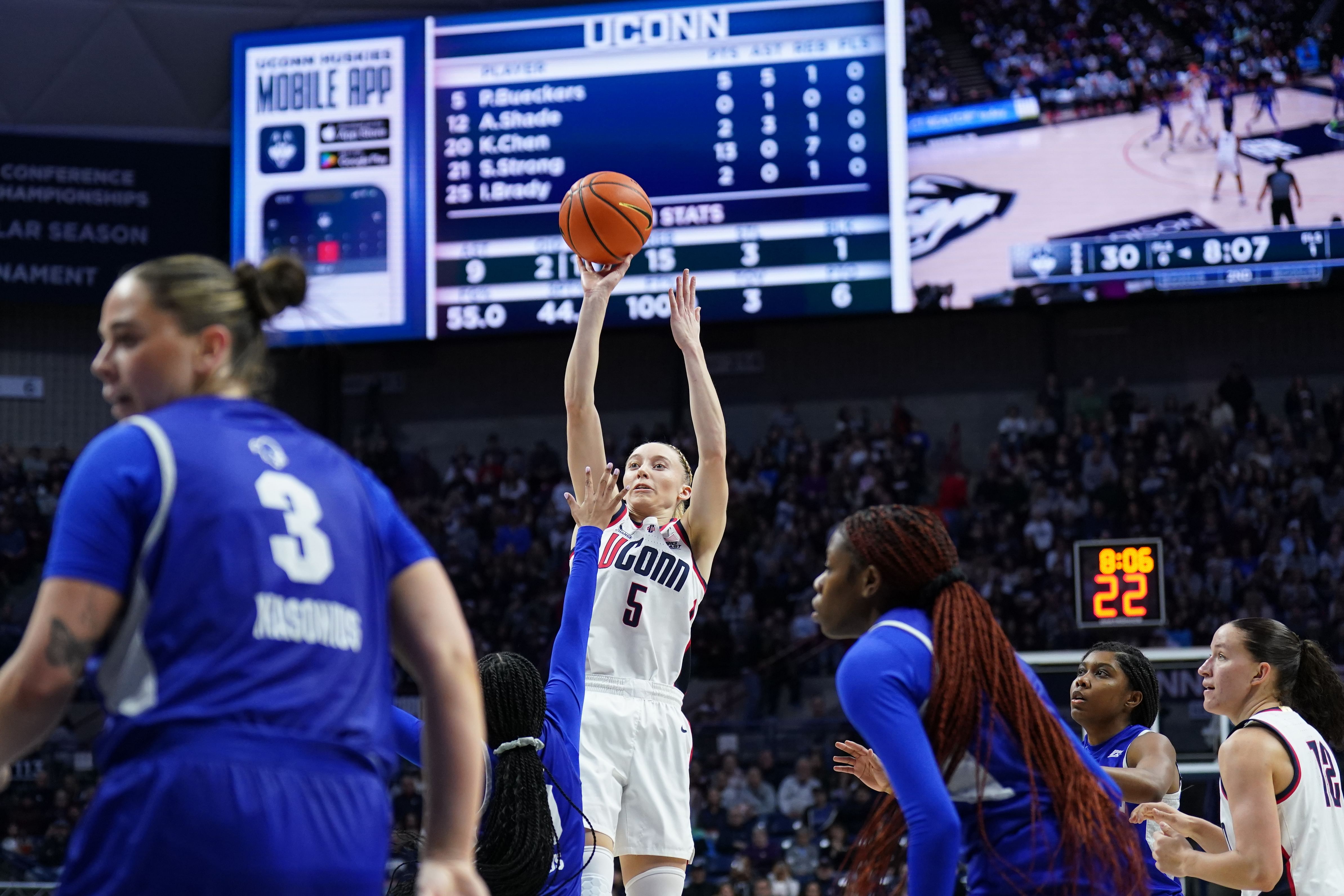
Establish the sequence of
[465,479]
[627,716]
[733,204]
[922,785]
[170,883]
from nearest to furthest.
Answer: [170,883], [922,785], [627,716], [733,204], [465,479]

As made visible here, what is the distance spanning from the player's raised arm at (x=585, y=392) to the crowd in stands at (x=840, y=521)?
727 cm

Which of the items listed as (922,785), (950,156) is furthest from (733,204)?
(922,785)

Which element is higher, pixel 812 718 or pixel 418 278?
pixel 418 278

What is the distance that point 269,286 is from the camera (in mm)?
2109

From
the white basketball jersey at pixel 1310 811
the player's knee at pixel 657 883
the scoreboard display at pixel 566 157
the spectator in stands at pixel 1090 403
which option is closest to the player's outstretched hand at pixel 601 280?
the player's knee at pixel 657 883

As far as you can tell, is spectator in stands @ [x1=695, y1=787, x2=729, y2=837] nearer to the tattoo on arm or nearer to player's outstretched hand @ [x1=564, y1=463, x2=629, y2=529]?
player's outstretched hand @ [x1=564, y1=463, x2=629, y2=529]

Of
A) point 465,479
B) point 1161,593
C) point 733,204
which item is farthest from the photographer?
point 465,479

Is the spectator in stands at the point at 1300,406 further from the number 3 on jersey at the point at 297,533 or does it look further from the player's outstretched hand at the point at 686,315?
the number 3 on jersey at the point at 297,533

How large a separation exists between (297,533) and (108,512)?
24cm

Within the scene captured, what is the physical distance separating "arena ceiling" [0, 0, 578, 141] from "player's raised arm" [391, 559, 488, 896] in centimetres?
1729

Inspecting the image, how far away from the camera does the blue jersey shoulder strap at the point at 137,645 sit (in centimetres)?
185

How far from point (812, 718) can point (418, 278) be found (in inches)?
238

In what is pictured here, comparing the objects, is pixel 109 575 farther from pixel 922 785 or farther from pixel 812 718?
pixel 812 718

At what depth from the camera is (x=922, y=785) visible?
101 inches
